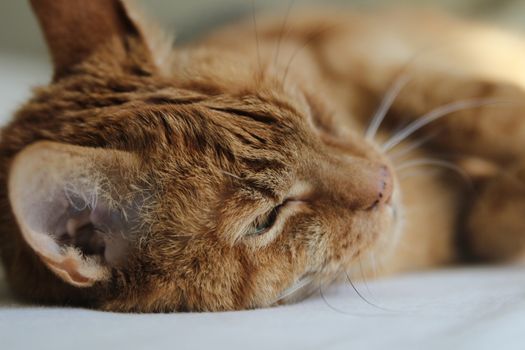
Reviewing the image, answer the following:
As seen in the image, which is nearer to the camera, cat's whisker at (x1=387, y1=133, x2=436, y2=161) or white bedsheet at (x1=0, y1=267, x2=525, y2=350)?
white bedsheet at (x1=0, y1=267, x2=525, y2=350)

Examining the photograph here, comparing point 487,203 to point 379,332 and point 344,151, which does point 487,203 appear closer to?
point 344,151

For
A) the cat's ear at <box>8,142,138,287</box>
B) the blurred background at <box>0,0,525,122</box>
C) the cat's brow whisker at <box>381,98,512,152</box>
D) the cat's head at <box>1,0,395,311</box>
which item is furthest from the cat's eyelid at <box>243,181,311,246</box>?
the blurred background at <box>0,0,525,122</box>

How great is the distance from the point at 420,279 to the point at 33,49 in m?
2.21

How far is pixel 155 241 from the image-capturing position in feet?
3.69

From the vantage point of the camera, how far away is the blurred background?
8.23 feet

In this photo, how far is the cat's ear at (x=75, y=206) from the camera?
983 mm

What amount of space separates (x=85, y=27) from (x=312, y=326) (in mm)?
905

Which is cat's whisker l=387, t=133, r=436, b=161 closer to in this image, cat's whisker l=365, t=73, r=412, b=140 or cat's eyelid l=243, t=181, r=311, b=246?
cat's whisker l=365, t=73, r=412, b=140

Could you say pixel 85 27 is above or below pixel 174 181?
above

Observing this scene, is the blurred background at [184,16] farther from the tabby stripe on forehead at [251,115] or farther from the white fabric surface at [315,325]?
the white fabric surface at [315,325]

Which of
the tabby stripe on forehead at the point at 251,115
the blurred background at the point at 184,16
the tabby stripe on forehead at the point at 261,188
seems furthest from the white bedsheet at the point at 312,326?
the blurred background at the point at 184,16

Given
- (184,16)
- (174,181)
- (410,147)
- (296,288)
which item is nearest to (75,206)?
(174,181)

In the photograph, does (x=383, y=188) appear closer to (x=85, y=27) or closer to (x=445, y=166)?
(x=445, y=166)

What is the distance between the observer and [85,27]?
1366mm
